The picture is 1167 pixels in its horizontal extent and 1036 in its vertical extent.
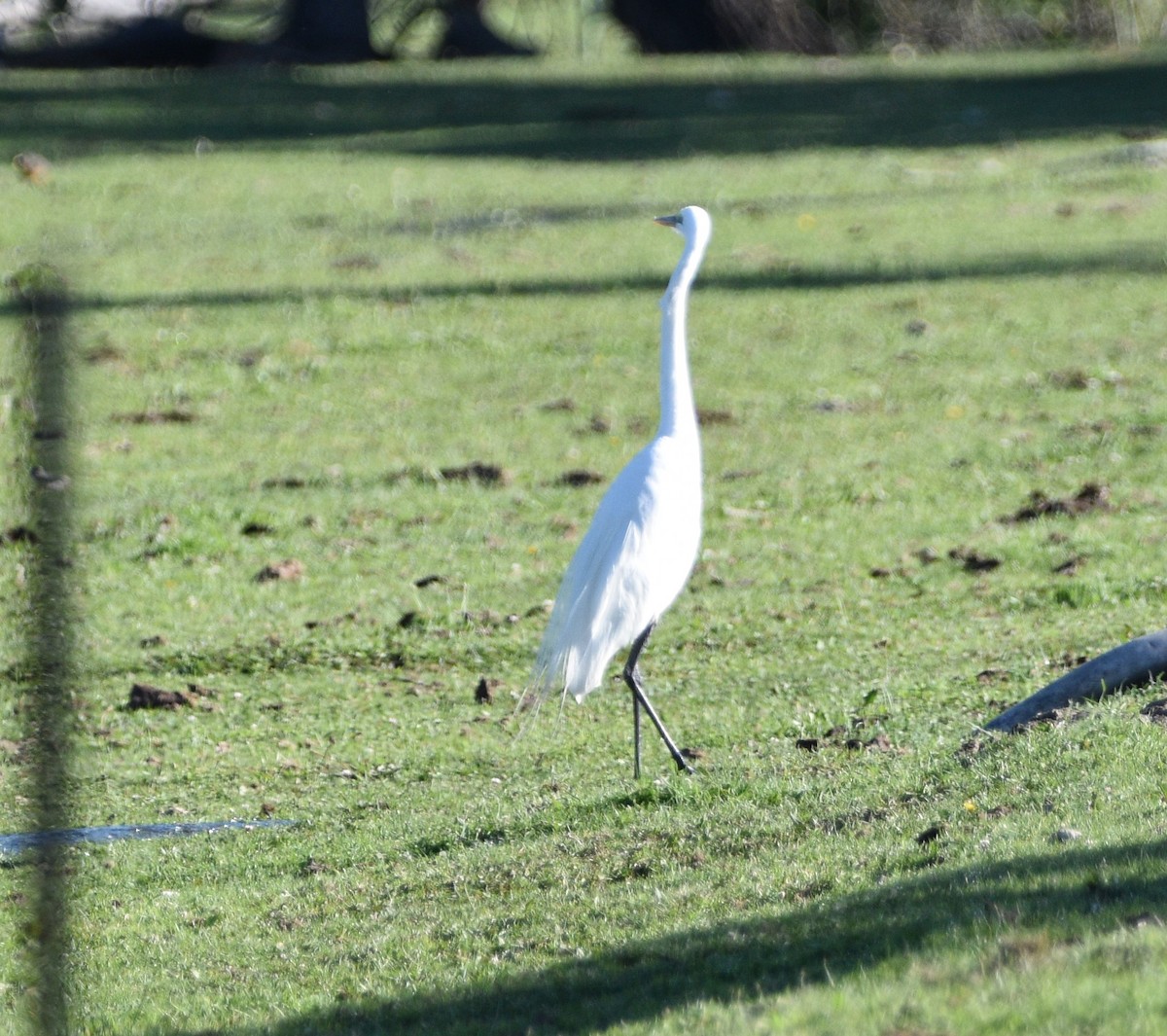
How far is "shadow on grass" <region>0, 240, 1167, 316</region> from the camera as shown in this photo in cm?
1653

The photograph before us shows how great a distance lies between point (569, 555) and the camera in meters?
10.8

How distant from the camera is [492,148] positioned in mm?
22875

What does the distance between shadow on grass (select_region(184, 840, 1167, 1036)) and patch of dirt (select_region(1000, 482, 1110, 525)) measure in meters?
6.09

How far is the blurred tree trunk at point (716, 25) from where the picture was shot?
3012 centimetres

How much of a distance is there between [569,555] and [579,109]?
15.5m

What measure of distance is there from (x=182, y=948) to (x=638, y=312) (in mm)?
10998

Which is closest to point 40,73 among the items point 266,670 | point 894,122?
point 894,122

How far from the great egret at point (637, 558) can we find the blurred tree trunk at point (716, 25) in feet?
77.3

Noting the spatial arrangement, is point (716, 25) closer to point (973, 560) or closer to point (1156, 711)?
point (973, 560)

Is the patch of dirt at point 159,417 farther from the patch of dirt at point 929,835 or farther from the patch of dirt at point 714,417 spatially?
the patch of dirt at point 929,835

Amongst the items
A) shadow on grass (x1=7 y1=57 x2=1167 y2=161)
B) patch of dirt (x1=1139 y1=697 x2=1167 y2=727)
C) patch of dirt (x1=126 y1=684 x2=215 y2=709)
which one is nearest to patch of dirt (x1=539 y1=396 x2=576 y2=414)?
patch of dirt (x1=126 y1=684 x2=215 y2=709)

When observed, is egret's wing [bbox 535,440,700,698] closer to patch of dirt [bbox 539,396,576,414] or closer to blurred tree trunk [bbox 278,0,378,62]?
patch of dirt [bbox 539,396,576,414]

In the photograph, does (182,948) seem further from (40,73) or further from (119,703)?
(40,73)

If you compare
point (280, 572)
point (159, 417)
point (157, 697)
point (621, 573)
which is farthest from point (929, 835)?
point (159, 417)
